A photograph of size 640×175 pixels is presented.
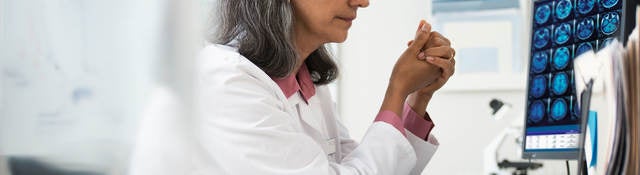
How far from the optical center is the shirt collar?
Answer: 1307 millimetres

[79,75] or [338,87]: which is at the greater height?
[79,75]

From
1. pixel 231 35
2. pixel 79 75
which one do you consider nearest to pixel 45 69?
pixel 79 75

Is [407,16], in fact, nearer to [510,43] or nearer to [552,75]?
[510,43]

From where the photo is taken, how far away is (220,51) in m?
1.21

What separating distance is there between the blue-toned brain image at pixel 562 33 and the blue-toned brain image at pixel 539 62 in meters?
0.04

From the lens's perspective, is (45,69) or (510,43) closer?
(45,69)

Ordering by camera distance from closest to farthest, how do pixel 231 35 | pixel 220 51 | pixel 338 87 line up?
pixel 220 51, pixel 231 35, pixel 338 87

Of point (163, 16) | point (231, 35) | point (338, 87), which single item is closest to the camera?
point (163, 16)

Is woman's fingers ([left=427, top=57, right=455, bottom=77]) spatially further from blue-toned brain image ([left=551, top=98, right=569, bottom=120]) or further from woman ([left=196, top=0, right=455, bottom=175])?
blue-toned brain image ([left=551, top=98, right=569, bottom=120])

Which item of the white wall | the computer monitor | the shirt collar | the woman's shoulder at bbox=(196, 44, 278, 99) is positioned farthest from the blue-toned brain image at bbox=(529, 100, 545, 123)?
the white wall

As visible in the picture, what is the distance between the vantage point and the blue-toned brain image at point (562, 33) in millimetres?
1424

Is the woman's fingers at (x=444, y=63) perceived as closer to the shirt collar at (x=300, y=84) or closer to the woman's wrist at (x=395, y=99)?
the woman's wrist at (x=395, y=99)

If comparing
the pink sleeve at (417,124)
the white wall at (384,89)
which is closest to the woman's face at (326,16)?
the pink sleeve at (417,124)

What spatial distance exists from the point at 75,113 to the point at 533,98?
1.11 metres
